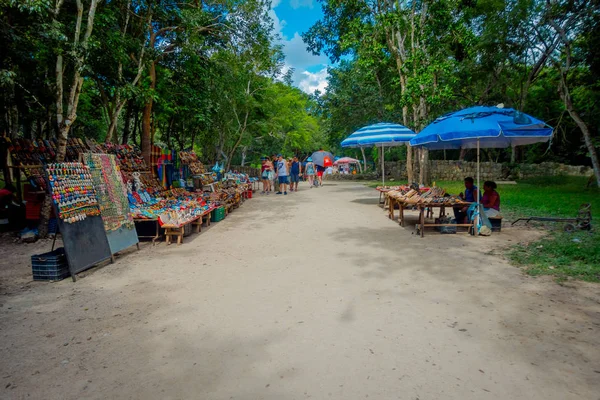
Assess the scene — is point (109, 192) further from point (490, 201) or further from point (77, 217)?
point (490, 201)

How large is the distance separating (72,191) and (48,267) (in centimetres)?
114

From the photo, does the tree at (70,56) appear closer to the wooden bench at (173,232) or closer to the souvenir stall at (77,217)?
the souvenir stall at (77,217)

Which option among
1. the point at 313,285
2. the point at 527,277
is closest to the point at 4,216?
the point at 313,285

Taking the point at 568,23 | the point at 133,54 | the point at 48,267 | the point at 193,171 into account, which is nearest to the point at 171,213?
the point at 48,267

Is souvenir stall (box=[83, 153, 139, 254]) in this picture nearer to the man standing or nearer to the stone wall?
the man standing

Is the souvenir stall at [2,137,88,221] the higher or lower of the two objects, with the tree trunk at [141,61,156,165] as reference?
lower

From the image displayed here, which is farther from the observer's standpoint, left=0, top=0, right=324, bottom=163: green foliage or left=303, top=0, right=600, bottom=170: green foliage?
left=303, top=0, right=600, bottom=170: green foliage

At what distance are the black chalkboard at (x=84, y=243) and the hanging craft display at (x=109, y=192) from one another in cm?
28

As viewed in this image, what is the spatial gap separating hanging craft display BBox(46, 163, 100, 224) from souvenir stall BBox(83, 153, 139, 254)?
0.21 m

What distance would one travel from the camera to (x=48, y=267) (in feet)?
16.7

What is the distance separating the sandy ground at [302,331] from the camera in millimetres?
2646

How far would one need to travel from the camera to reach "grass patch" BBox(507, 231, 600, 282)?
5.09m

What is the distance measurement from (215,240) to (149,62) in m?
6.99

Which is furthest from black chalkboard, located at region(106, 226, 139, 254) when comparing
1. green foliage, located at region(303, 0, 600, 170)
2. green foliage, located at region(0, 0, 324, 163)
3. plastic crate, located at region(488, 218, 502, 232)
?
green foliage, located at region(303, 0, 600, 170)
